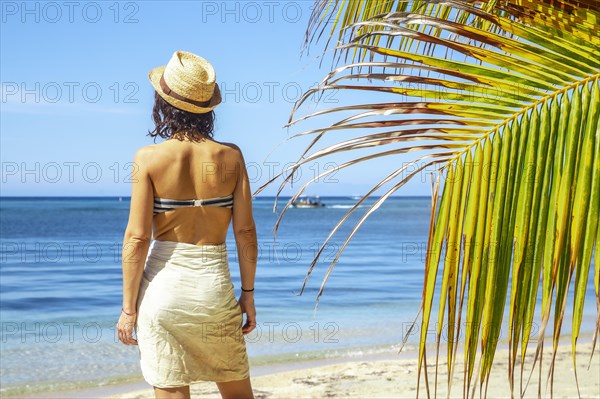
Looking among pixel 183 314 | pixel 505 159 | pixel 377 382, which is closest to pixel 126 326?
pixel 183 314

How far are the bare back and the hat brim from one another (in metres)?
0.13

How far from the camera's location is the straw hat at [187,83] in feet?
9.55

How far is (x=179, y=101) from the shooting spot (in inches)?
114

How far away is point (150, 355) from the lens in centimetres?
285

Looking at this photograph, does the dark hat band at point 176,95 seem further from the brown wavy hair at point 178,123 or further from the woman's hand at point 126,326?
the woman's hand at point 126,326

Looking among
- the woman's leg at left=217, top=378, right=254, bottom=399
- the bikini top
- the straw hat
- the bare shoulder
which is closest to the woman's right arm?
the bare shoulder

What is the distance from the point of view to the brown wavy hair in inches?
115

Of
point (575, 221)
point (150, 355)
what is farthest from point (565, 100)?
point (150, 355)

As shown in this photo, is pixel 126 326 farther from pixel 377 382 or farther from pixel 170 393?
pixel 377 382

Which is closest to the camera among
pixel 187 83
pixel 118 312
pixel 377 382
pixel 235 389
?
pixel 187 83

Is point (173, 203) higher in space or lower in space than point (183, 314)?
higher

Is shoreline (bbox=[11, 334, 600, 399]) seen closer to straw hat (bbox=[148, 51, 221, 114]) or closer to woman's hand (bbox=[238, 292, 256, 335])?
woman's hand (bbox=[238, 292, 256, 335])

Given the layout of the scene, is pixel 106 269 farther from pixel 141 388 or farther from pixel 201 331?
pixel 201 331

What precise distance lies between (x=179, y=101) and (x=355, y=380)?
4283 mm
